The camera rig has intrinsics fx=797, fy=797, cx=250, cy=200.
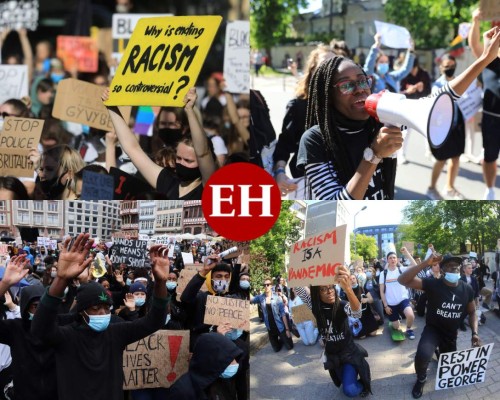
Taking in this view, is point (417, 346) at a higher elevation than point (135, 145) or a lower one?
lower

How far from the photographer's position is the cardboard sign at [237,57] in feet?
16.2

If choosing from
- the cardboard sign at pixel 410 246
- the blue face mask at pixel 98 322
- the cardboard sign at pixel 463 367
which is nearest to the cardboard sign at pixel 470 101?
the cardboard sign at pixel 410 246

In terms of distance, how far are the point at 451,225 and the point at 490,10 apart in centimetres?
137

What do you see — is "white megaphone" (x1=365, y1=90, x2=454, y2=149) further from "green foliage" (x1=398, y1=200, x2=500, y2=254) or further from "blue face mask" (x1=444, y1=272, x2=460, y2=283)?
"blue face mask" (x1=444, y1=272, x2=460, y2=283)

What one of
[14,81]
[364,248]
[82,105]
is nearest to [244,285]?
[364,248]

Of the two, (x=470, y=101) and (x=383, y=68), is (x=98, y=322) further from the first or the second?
(x=470, y=101)

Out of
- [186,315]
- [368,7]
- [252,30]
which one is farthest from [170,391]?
[368,7]

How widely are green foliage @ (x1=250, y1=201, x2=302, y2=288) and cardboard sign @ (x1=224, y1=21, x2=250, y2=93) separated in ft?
2.72

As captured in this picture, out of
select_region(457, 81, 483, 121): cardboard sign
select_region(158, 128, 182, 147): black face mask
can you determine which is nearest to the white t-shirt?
select_region(457, 81, 483, 121): cardboard sign

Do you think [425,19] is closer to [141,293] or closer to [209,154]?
[209,154]

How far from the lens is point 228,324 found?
15.6 ft

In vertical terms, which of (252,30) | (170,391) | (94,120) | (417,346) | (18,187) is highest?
(252,30)

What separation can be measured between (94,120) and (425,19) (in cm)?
219

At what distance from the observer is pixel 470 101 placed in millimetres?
5086
